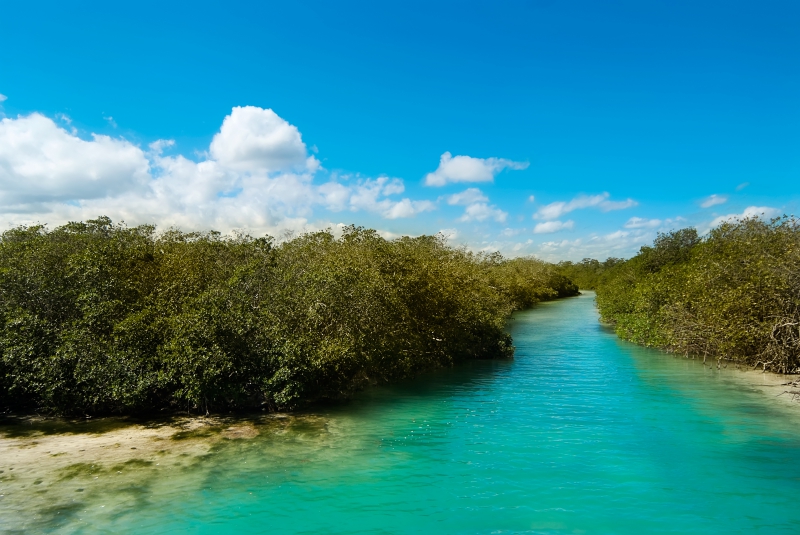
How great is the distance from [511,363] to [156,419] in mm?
23924

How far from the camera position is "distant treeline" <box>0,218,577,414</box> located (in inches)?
811

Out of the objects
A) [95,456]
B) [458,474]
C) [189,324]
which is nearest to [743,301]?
[458,474]

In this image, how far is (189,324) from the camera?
21031 mm

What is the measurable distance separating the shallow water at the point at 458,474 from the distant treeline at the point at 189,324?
227cm

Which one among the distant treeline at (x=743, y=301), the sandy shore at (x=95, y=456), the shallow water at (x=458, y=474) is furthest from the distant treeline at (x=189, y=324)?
the distant treeline at (x=743, y=301)

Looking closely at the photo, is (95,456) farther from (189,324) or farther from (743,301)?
(743,301)

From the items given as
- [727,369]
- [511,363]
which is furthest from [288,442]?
[727,369]

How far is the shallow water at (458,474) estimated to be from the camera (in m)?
13.4

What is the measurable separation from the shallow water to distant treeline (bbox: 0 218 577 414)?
2.27 meters

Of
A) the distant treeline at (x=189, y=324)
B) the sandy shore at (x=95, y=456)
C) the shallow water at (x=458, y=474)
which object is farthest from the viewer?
the distant treeline at (x=189, y=324)

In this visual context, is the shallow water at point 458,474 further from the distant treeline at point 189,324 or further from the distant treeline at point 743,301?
the distant treeline at point 743,301

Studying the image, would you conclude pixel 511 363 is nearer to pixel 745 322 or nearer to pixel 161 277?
pixel 745 322

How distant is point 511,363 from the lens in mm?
37250

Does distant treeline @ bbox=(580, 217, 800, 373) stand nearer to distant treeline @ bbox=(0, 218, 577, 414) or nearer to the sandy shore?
distant treeline @ bbox=(0, 218, 577, 414)
